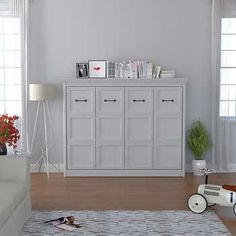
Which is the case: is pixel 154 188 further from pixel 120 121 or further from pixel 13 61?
pixel 13 61

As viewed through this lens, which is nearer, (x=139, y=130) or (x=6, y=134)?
(x=6, y=134)

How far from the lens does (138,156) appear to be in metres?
Answer: 6.90

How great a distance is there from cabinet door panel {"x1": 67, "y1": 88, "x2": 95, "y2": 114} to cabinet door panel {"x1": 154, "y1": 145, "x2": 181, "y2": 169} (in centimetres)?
110

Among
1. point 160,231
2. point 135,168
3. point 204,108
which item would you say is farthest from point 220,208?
Result: point 204,108

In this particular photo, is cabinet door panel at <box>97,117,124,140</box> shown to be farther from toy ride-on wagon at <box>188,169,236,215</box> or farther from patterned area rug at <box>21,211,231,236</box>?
toy ride-on wagon at <box>188,169,236,215</box>

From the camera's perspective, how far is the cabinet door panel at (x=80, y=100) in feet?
22.3

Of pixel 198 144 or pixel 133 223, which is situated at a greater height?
pixel 198 144

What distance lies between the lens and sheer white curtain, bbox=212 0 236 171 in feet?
23.2

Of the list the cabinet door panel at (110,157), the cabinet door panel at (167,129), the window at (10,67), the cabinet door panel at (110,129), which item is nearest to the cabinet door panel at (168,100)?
the cabinet door panel at (167,129)

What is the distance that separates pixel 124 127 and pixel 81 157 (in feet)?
2.41

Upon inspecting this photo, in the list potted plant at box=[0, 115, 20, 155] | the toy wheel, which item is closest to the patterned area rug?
the toy wheel

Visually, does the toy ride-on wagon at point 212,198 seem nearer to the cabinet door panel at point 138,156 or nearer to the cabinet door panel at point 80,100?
the cabinet door panel at point 138,156

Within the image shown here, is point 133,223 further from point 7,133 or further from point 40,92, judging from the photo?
point 40,92

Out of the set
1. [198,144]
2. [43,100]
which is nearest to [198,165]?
[198,144]
